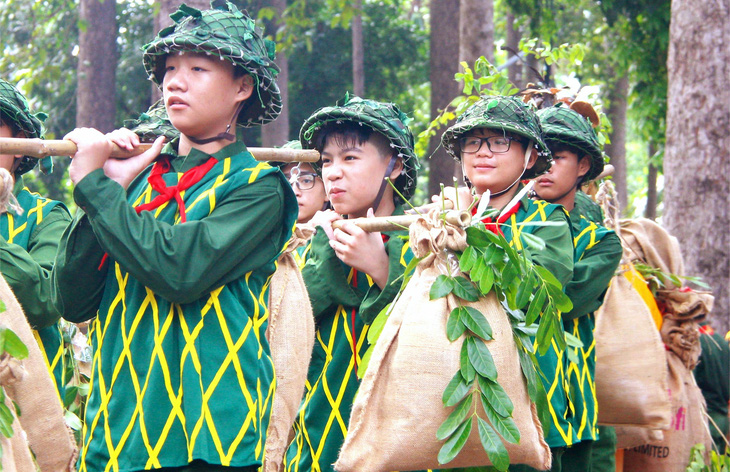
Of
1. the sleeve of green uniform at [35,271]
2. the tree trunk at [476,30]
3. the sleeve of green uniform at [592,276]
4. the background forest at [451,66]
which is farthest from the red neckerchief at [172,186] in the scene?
the tree trunk at [476,30]

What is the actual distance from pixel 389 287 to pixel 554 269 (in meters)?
0.68

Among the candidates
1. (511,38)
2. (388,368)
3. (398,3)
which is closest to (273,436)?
(388,368)

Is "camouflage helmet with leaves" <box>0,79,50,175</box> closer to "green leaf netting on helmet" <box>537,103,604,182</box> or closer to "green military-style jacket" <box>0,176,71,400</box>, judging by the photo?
"green military-style jacket" <box>0,176,71,400</box>

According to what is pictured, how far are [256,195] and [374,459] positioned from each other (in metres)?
0.92

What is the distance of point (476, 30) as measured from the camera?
8.61 m

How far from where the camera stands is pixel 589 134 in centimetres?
534

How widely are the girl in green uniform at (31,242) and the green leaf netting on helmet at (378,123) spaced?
3.75 feet

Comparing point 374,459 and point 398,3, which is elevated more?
point 398,3

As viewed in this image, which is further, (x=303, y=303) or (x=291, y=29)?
(x=291, y=29)

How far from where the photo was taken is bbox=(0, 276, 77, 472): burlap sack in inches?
112

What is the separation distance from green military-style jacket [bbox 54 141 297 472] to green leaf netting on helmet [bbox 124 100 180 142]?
146 centimetres

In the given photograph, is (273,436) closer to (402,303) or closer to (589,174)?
(402,303)

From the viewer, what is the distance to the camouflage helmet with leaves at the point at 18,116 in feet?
13.8

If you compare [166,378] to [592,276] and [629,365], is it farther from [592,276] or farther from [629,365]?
[629,365]
